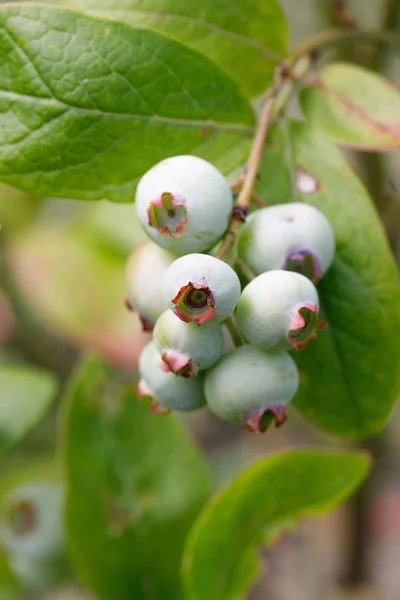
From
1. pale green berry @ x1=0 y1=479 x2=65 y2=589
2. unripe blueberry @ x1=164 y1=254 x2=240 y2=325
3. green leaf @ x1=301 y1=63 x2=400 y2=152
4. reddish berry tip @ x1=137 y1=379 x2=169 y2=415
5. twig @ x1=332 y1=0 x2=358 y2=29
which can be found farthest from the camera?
pale green berry @ x1=0 y1=479 x2=65 y2=589

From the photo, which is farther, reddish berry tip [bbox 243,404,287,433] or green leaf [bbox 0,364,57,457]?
green leaf [bbox 0,364,57,457]

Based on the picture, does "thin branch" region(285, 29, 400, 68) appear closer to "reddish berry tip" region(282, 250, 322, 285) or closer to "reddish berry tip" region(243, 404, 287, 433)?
"reddish berry tip" region(282, 250, 322, 285)

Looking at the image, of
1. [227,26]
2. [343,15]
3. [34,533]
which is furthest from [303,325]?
[34,533]

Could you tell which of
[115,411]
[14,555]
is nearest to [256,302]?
[115,411]

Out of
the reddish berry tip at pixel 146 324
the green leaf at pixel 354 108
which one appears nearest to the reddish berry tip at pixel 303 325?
the reddish berry tip at pixel 146 324

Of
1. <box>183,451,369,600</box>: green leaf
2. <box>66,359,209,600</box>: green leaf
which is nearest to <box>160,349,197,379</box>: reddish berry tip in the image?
<box>183,451,369,600</box>: green leaf

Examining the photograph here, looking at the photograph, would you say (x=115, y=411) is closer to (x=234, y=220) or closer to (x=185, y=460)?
(x=185, y=460)
